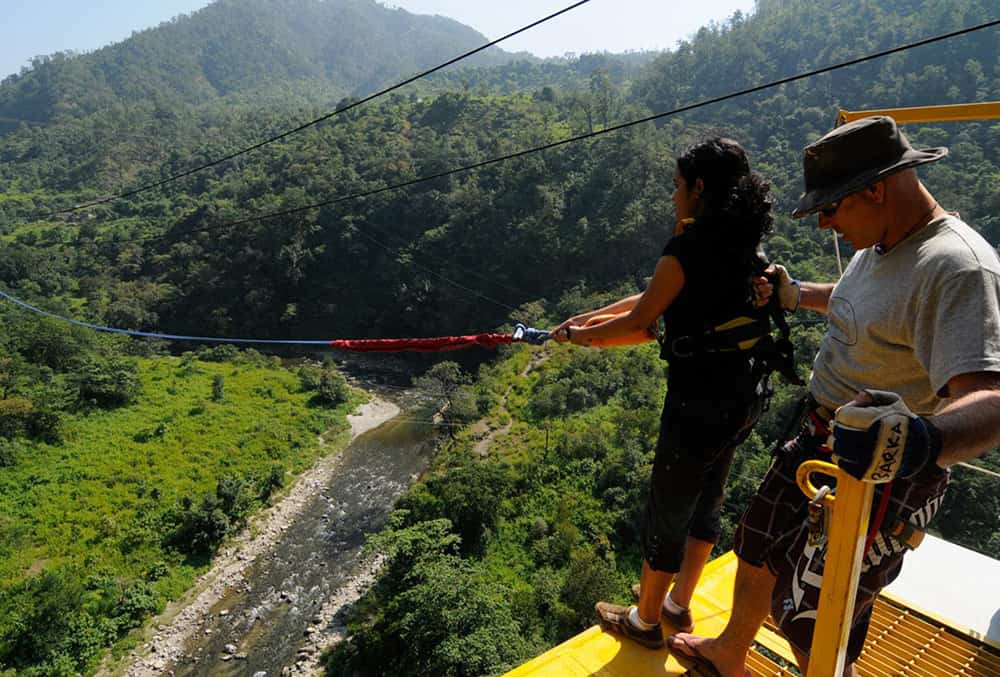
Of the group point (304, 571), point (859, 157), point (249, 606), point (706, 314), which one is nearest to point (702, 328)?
point (706, 314)

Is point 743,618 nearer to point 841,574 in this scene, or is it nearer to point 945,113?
point 841,574

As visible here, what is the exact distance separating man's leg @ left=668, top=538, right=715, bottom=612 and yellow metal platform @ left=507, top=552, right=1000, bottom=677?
14 centimetres

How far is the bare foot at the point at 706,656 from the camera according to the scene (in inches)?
73.7

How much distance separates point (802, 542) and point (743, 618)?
15.2 inches

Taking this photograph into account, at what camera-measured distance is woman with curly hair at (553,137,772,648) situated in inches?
68.2

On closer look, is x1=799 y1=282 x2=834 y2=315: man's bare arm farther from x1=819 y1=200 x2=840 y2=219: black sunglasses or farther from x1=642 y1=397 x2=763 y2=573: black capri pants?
x1=819 y1=200 x2=840 y2=219: black sunglasses

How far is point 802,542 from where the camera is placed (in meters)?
1.62

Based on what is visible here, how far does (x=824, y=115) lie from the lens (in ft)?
143

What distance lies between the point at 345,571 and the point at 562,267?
80.1 feet

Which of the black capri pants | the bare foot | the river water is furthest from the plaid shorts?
the river water

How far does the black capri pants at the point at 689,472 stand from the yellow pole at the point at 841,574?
0.82 metres

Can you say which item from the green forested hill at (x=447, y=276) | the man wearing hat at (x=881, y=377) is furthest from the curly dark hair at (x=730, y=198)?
the green forested hill at (x=447, y=276)

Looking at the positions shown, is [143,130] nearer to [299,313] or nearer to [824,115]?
[299,313]

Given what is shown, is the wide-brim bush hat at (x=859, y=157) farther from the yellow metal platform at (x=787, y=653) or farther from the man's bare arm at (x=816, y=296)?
the yellow metal platform at (x=787, y=653)
